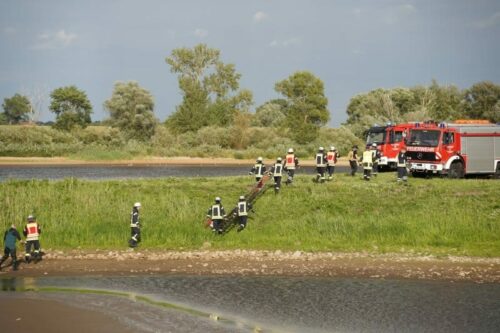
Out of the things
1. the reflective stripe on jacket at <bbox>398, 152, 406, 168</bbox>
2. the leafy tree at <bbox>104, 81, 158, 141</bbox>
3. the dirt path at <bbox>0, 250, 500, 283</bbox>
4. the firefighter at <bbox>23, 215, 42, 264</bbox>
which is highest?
the leafy tree at <bbox>104, 81, 158, 141</bbox>

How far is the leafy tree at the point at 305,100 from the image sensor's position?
9644cm

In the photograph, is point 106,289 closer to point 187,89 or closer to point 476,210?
point 476,210

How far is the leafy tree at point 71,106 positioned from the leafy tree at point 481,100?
6513 centimetres

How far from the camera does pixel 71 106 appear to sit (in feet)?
385

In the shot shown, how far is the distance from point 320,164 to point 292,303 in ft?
52.7

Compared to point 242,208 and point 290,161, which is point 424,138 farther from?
point 242,208

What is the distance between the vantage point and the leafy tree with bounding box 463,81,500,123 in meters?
116

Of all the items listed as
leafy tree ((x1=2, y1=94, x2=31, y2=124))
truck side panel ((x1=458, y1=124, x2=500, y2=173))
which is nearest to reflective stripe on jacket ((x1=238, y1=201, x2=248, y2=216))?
truck side panel ((x1=458, y1=124, x2=500, y2=173))

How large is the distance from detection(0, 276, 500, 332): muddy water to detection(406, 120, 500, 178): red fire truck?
16632mm

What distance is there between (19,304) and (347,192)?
1932 centimetres

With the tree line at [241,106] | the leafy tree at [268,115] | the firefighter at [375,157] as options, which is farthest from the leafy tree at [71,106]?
the firefighter at [375,157]

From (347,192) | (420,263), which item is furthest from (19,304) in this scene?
(347,192)

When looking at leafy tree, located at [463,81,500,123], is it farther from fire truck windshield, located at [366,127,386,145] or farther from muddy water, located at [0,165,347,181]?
fire truck windshield, located at [366,127,386,145]

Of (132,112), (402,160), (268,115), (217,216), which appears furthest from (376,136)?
(268,115)
